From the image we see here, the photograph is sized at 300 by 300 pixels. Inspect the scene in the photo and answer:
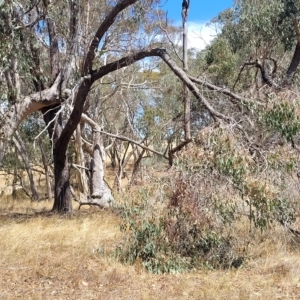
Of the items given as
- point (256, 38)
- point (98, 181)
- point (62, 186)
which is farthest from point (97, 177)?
point (256, 38)

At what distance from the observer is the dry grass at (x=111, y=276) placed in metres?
5.34

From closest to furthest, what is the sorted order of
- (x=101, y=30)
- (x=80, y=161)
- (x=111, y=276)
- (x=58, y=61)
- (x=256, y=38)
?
(x=111, y=276), (x=101, y=30), (x=58, y=61), (x=256, y=38), (x=80, y=161)

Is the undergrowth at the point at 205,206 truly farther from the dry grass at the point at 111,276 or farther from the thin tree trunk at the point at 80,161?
the thin tree trunk at the point at 80,161

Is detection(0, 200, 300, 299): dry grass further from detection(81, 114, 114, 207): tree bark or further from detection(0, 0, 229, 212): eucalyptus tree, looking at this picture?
detection(81, 114, 114, 207): tree bark

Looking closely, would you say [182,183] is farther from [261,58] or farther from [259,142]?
[261,58]

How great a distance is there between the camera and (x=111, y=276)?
5883 millimetres

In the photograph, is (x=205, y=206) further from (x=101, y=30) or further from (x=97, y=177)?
(x=97, y=177)

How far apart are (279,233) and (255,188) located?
151 centimetres

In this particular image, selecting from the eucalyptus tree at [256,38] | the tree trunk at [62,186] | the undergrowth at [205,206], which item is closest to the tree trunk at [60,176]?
the tree trunk at [62,186]

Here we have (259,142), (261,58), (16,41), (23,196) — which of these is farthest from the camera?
(23,196)

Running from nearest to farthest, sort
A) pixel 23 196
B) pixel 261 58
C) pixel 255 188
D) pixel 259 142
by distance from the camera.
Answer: pixel 255 188 → pixel 259 142 → pixel 261 58 → pixel 23 196

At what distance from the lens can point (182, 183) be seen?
20.2 ft

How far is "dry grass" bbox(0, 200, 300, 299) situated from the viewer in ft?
17.5

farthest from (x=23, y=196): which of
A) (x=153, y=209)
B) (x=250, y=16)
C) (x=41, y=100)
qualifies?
(x=153, y=209)
